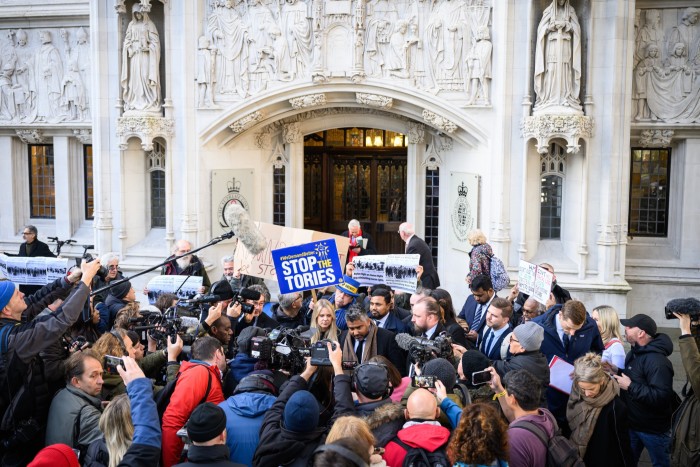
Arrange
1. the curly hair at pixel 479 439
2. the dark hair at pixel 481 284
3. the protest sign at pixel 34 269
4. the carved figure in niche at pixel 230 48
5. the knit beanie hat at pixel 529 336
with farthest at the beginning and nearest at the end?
the carved figure in niche at pixel 230 48 < the protest sign at pixel 34 269 < the dark hair at pixel 481 284 < the knit beanie hat at pixel 529 336 < the curly hair at pixel 479 439

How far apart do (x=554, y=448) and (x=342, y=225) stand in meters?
10.9

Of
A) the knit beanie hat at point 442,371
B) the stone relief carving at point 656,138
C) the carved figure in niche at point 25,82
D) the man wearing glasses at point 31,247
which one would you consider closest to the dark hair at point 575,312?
the knit beanie hat at point 442,371

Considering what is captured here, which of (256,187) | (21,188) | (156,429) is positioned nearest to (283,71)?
(256,187)

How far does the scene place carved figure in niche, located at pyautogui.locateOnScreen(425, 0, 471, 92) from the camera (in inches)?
511

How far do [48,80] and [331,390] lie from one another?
37.6 feet

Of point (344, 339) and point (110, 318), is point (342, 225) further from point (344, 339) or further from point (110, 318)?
point (344, 339)

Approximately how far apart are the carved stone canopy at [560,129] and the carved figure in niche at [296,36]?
3.61 meters

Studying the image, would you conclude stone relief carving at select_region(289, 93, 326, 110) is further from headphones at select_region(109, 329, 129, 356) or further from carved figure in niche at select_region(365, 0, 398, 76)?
headphones at select_region(109, 329, 129, 356)

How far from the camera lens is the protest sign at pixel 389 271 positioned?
9.69 meters

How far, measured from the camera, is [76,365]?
5.74m

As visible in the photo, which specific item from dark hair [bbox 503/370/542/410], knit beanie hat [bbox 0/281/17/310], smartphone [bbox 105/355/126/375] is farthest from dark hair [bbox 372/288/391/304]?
knit beanie hat [bbox 0/281/17/310]

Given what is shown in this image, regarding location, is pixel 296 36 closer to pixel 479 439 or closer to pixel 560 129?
pixel 560 129

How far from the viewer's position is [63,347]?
253 inches

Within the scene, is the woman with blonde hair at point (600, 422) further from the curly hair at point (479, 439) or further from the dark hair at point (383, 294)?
the dark hair at point (383, 294)
